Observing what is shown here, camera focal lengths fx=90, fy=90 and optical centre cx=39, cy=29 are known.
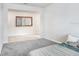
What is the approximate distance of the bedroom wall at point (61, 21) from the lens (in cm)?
332

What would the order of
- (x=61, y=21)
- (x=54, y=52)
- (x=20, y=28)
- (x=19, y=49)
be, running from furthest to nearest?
(x=20, y=28) < (x=61, y=21) < (x=19, y=49) < (x=54, y=52)

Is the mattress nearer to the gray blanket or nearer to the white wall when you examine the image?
the gray blanket

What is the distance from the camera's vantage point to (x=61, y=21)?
12.6 ft

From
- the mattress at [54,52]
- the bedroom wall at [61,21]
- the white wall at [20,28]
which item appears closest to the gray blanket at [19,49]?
the mattress at [54,52]

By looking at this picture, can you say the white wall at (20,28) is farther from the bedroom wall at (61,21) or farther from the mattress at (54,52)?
the mattress at (54,52)

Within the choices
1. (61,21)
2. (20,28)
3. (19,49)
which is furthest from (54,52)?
(20,28)

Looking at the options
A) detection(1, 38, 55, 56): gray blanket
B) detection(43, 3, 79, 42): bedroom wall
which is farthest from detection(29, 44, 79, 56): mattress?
detection(43, 3, 79, 42): bedroom wall

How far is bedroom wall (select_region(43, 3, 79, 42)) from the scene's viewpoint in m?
3.32

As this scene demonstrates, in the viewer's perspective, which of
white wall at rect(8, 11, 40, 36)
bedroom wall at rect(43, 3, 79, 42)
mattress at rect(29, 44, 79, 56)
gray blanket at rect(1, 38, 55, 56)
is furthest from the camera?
white wall at rect(8, 11, 40, 36)

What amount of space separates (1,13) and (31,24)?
10.0 ft

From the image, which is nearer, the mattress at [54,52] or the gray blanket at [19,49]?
the mattress at [54,52]

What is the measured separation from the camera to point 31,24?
664 centimetres

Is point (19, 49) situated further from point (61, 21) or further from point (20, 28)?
point (20, 28)

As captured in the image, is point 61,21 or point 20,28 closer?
point 61,21
